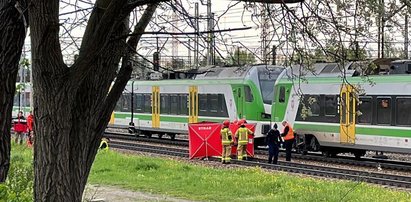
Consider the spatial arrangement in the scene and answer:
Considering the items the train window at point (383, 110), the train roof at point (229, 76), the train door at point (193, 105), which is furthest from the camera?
the train door at point (193, 105)

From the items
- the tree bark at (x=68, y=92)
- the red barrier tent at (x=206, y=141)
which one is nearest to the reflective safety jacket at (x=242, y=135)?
the red barrier tent at (x=206, y=141)

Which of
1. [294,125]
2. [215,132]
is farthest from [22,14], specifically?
[294,125]

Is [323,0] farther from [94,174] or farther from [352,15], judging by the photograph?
[94,174]

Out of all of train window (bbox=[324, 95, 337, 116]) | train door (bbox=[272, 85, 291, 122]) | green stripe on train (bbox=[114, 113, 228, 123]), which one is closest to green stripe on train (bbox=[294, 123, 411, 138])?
train window (bbox=[324, 95, 337, 116])

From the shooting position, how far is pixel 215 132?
24.8m

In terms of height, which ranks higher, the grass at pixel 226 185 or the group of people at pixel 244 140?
the group of people at pixel 244 140

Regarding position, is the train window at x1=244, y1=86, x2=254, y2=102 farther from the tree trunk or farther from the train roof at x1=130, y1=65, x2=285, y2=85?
the tree trunk

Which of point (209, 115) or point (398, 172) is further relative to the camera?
point (209, 115)

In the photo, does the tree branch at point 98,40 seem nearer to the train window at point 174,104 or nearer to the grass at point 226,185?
the grass at point 226,185

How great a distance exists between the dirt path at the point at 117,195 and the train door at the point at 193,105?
1683cm

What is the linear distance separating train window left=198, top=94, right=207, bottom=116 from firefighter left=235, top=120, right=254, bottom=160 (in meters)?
7.58

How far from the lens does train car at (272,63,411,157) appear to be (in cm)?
2195

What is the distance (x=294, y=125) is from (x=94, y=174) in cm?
1058

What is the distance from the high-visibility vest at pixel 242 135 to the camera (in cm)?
2330
